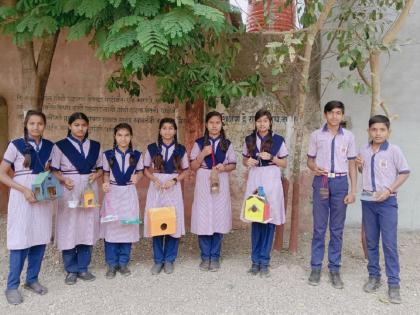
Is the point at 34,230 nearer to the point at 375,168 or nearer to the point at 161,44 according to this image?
the point at 161,44

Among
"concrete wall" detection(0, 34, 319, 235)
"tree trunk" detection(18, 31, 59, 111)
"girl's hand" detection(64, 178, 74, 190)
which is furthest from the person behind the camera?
"concrete wall" detection(0, 34, 319, 235)

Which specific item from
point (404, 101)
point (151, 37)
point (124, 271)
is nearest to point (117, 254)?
point (124, 271)

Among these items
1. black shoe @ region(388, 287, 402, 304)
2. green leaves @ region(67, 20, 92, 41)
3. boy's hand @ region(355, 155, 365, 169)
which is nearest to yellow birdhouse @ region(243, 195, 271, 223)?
boy's hand @ region(355, 155, 365, 169)

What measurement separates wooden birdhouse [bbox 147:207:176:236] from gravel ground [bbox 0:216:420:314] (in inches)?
18.9

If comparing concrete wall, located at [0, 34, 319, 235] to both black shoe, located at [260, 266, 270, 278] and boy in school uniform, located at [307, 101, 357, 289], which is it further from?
boy in school uniform, located at [307, 101, 357, 289]

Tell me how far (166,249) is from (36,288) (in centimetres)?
129

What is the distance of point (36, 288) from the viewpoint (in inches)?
147

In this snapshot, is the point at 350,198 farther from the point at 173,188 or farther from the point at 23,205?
the point at 23,205

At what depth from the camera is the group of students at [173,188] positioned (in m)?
3.60

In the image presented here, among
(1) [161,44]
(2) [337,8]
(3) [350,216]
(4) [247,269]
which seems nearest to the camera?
(1) [161,44]

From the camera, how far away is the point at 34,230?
3613 millimetres

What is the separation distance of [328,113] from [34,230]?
2.89 meters

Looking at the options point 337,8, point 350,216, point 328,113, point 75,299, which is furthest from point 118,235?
point 337,8

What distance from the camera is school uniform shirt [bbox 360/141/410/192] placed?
3.63 metres
